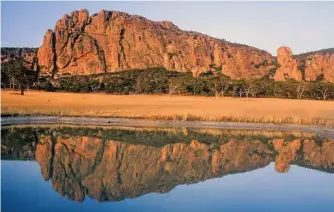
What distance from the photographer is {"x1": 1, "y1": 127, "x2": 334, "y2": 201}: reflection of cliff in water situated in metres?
15.4

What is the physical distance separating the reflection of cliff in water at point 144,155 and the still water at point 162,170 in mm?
39

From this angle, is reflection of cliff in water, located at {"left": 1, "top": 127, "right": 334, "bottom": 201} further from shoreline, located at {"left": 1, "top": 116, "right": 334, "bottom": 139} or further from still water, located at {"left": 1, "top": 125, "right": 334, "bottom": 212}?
shoreline, located at {"left": 1, "top": 116, "right": 334, "bottom": 139}

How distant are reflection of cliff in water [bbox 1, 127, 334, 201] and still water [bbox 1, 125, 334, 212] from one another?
1.5 inches

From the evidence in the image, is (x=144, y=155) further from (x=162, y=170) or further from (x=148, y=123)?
(x=148, y=123)

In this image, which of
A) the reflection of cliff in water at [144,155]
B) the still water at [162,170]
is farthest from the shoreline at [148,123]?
the still water at [162,170]

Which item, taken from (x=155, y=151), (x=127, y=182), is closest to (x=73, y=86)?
(x=155, y=151)

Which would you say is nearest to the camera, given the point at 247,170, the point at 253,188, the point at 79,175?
the point at 253,188

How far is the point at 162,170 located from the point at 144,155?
369 centimetres

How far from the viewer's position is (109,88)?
366 feet

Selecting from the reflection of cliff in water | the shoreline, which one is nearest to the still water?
the reflection of cliff in water

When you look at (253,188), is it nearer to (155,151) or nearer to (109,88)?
(155,151)

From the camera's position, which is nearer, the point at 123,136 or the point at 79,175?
the point at 79,175

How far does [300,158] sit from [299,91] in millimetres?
88393

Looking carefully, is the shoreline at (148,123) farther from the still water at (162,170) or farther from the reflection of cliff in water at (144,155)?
the still water at (162,170)
